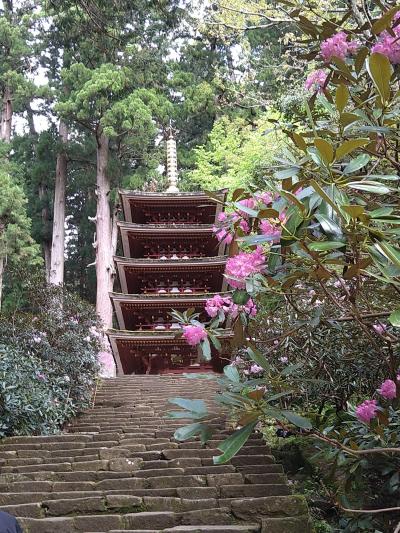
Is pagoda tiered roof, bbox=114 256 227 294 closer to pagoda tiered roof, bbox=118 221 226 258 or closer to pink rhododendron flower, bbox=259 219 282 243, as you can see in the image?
pagoda tiered roof, bbox=118 221 226 258

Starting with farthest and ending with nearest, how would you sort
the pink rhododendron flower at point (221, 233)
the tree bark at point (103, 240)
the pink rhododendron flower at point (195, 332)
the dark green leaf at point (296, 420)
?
the tree bark at point (103, 240)
the pink rhododendron flower at point (221, 233)
the pink rhododendron flower at point (195, 332)
the dark green leaf at point (296, 420)

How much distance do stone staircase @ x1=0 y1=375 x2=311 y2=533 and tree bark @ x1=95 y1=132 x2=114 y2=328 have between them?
8.90m

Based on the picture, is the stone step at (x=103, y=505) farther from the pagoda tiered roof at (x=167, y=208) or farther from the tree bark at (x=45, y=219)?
the tree bark at (x=45, y=219)

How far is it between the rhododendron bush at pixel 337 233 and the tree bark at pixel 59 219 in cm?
1309

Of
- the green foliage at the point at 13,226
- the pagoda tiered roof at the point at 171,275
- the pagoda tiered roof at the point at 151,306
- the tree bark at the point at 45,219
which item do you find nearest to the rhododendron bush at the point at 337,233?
the pagoda tiered roof at the point at 151,306

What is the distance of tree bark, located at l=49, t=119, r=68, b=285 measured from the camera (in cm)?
1602

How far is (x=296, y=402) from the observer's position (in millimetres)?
5992

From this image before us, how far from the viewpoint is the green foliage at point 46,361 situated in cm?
535

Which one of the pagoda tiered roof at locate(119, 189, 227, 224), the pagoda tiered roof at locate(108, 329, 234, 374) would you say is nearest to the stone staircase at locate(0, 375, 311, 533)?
the pagoda tiered roof at locate(108, 329, 234, 374)

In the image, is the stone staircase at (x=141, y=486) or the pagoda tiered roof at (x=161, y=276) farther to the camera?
the pagoda tiered roof at (x=161, y=276)

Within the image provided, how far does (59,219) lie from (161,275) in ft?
17.4

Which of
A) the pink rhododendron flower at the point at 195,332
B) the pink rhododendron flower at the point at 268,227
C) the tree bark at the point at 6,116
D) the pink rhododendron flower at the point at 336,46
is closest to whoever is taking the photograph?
the pink rhododendron flower at the point at 268,227

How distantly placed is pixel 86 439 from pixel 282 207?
13.5 feet

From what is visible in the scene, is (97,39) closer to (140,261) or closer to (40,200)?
(140,261)
